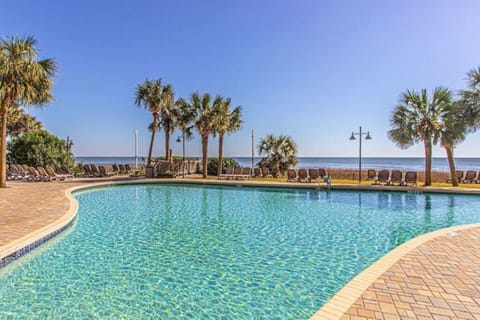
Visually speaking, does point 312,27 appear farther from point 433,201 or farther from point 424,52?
point 433,201

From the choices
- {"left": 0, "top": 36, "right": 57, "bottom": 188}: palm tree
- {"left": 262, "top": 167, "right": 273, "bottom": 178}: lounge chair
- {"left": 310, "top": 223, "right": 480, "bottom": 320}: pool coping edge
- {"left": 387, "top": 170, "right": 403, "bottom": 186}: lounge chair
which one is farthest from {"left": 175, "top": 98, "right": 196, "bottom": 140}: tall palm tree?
{"left": 310, "top": 223, "right": 480, "bottom": 320}: pool coping edge

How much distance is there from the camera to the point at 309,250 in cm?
578

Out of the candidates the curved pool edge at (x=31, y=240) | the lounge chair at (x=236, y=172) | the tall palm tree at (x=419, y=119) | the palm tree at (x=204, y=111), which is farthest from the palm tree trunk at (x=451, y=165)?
the curved pool edge at (x=31, y=240)

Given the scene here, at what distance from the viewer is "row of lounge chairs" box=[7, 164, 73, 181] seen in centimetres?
1694

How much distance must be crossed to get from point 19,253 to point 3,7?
12301mm

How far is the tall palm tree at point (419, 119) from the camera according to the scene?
50.5 feet

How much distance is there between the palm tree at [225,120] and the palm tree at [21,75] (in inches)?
365

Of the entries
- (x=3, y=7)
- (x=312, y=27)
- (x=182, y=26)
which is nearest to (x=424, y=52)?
(x=312, y=27)

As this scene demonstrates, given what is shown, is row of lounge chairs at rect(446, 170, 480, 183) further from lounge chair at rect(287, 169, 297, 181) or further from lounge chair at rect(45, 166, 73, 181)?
lounge chair at rect(45, 166, 73, 181)

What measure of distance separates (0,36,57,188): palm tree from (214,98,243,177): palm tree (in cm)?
927

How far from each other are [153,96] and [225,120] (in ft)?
18.1

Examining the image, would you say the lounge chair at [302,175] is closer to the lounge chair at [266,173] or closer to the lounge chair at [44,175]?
the lounge chair at [266,173]

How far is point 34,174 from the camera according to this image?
16938 mm

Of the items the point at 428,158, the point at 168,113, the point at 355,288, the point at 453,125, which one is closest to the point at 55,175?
the point at 168,113
